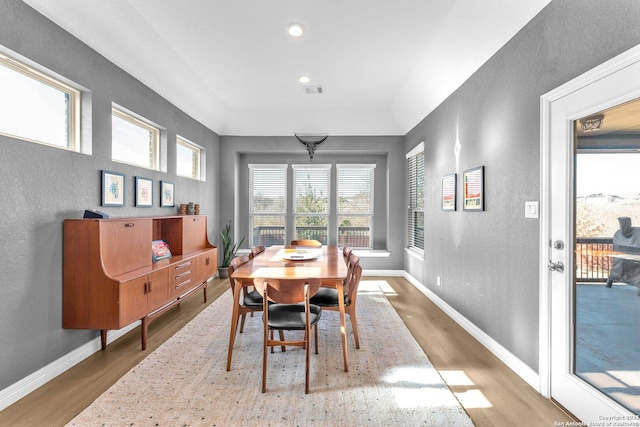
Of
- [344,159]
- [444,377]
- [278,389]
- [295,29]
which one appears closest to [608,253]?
[444,377]

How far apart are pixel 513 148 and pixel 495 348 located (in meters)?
1.72

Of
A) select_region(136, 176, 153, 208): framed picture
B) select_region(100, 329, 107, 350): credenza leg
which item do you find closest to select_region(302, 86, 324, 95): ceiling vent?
select_region(136, 176, 153, 208): framed picture

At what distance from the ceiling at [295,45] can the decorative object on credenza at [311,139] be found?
728mm

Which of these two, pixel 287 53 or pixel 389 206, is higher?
pixel 287 53

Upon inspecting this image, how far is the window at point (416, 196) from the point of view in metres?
4.93

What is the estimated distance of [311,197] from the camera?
6.14m

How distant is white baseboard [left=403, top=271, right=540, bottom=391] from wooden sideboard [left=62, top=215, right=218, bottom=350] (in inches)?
123

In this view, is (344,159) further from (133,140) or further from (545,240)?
(545,240)

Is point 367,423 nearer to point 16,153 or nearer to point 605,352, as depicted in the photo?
point 605,352

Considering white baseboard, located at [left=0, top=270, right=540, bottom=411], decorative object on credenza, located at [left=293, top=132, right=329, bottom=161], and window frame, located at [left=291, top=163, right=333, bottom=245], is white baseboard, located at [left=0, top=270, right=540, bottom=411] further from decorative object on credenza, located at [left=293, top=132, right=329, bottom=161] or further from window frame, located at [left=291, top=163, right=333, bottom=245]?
decorative object on credenza, located at [left=293, top=132, right=329, bottom=161]

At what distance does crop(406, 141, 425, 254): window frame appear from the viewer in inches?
194

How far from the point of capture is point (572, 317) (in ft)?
6.24

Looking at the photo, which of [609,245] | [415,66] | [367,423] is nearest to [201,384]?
[367,423]

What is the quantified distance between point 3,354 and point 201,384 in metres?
1.25
